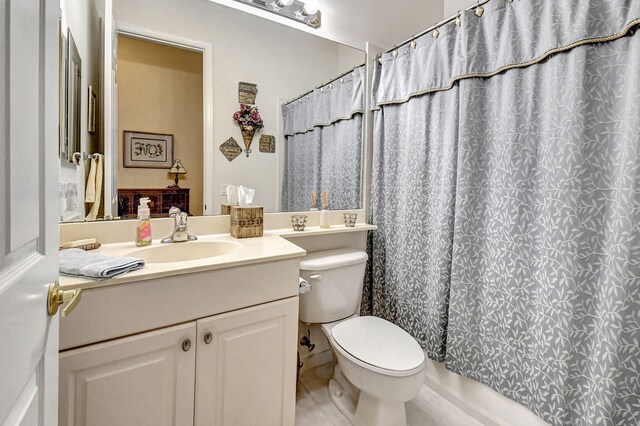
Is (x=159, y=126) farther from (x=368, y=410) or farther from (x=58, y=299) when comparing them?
(x=368, y=410)

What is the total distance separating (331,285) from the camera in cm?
157

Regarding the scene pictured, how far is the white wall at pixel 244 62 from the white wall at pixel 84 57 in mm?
106

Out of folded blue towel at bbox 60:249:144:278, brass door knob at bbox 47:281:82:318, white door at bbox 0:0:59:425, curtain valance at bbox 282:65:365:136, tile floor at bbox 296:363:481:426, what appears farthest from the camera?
curtain valance at bbox 282:65:365:136

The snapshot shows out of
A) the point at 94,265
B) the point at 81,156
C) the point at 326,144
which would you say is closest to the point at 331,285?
the point at 326,144

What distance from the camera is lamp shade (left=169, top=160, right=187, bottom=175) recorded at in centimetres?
141

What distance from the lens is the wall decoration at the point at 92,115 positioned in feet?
3.94

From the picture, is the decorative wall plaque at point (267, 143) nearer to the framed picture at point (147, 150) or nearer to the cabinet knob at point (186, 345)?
the framed picture at point (147, 150)

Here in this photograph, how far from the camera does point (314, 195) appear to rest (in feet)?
6.11

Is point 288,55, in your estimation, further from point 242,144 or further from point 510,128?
point 510,128

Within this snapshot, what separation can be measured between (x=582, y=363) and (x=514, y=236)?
1.65ft

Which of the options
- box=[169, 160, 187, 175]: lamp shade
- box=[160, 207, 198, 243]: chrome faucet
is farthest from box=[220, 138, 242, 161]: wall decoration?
box=[160, 207, 198, 243]: chrome faucet

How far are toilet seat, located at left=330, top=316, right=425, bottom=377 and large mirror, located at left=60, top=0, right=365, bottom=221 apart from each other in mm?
736

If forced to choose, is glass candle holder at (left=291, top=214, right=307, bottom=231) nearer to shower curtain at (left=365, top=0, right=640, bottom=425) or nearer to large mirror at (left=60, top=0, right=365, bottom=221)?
large mirror at (left=60, top=0, right=365, bottom=221)

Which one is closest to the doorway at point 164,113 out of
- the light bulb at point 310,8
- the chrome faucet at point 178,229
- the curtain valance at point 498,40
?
the chrome faucet at point 178,229
